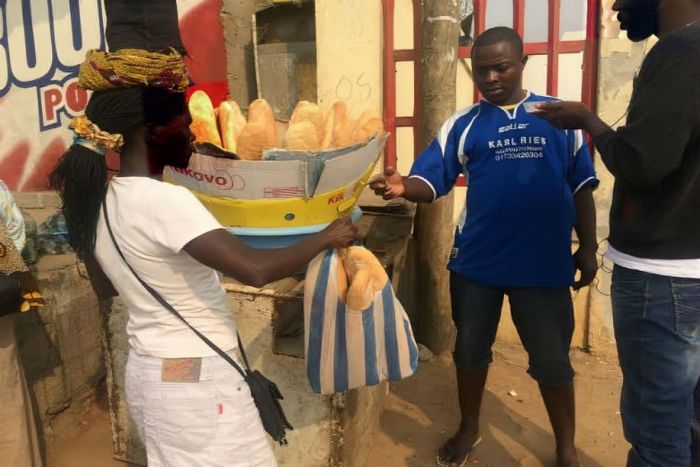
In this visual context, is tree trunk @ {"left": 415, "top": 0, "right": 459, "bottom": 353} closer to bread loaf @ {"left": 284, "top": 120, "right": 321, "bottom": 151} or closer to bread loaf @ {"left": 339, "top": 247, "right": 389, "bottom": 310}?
bread loaf @ {"left": 284, "top": 120, "right": 321, "bottom": 151}

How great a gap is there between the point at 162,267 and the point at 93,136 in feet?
1.23

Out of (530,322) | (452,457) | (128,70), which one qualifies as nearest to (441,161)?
(530,322)

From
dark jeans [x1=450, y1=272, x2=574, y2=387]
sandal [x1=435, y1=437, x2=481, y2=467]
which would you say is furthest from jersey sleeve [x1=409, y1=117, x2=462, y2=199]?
sandal [x1=435, y1=437, x2=481, y2=467]

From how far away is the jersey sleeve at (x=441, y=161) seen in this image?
2.67 meters

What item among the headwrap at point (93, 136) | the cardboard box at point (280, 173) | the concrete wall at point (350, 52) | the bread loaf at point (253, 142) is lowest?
the cardboard box at point (280, 173)

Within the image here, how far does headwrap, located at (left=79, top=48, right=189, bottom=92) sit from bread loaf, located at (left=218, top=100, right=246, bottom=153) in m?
0.56

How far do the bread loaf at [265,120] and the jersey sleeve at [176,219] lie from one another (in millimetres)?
669

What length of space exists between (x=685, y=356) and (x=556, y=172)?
94cm

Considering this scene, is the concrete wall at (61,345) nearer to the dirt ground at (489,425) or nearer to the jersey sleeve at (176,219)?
the dirt ground at (489,425)

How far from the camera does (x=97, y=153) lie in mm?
1556

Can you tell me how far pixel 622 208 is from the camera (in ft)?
6.24

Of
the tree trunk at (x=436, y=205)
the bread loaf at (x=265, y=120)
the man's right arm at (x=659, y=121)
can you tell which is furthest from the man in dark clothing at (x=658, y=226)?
the tree trunk at (x=436, y=205)

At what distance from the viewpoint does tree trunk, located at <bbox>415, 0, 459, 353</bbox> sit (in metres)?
3.36

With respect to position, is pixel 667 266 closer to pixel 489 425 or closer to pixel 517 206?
pixel 517 206
